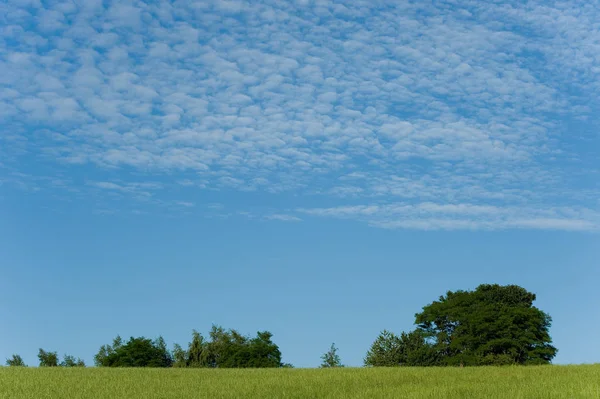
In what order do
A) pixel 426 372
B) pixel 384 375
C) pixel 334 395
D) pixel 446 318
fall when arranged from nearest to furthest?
pixel 334 395 < pixel 384 375 < pixel 426 372 < pixel 446 318

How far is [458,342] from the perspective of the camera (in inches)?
3073

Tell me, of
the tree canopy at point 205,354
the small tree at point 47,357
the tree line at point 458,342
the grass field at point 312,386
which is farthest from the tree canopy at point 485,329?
the small tree at point 47,357

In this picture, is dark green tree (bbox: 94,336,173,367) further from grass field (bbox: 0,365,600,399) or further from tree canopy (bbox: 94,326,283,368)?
grass field (bbox: 0,365,600,399)

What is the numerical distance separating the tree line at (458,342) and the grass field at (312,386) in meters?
50.1

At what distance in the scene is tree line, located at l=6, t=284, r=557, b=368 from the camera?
7506 cm

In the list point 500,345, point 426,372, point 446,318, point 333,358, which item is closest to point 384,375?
point 426,372

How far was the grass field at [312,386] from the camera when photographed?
18438mm

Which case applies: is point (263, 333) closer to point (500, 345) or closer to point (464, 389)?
point (500, 345)

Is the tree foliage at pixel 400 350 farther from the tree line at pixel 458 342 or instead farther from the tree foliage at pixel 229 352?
the tree foliage at pixel 229 352

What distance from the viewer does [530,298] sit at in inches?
3125

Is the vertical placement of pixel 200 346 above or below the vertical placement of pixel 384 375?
above

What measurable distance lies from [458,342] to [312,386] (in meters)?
61.0

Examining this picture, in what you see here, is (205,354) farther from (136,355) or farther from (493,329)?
(493,329)

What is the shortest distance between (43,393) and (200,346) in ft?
215
